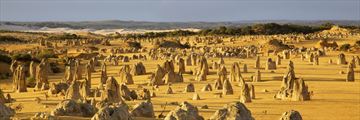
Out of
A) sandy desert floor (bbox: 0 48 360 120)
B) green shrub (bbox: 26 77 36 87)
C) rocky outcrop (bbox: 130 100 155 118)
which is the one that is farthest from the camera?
green shrub (bbox: 26 77 36 87)

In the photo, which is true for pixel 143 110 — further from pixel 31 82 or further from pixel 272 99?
pixel 31 82

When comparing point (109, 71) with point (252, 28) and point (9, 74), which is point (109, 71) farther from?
point (252, 28)

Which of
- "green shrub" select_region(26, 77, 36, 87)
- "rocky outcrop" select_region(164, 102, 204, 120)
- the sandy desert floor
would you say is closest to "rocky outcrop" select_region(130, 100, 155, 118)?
"rocky outcrop" select_region(164, 102, 204, 120)

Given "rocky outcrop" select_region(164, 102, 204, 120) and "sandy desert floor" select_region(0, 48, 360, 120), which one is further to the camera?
"sandy desert floor" select_region(0, 48, 360, 120)

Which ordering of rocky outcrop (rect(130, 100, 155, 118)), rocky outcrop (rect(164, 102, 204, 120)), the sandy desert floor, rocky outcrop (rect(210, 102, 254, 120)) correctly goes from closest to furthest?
1. rocky outcrop (rect(210, 102, 254, 120))
2. rocky outcrop (rect(164, 102, 204, 120))
3. rocky outcrop (rect(130, 100, 155, 118))
4. the sandy desert floor

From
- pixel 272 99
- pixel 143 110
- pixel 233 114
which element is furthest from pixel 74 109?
pixel 272 99

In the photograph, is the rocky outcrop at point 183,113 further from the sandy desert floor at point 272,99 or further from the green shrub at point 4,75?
the green shrub at point 4,75

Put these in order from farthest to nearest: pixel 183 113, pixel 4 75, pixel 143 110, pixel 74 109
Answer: pixel 4 75
pixel 143 110
pixel 74 109
pixel 183 113

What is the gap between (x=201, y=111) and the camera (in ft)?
58.3

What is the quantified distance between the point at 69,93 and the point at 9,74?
15226 millimetres

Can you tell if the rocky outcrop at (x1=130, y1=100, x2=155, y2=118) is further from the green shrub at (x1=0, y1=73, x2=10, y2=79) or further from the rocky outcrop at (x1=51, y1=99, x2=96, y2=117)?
the green shrub at (x1=0, y1=73, x2=10, y2=79)

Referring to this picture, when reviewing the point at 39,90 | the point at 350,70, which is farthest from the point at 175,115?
the point at 350,70

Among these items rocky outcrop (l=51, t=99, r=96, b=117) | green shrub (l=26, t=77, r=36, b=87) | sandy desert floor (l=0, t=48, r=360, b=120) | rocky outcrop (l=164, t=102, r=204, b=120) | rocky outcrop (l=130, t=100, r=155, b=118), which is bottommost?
green shrub (l=26, t=77, r=36, b=87)

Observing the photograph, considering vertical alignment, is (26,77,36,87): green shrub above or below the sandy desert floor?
below
